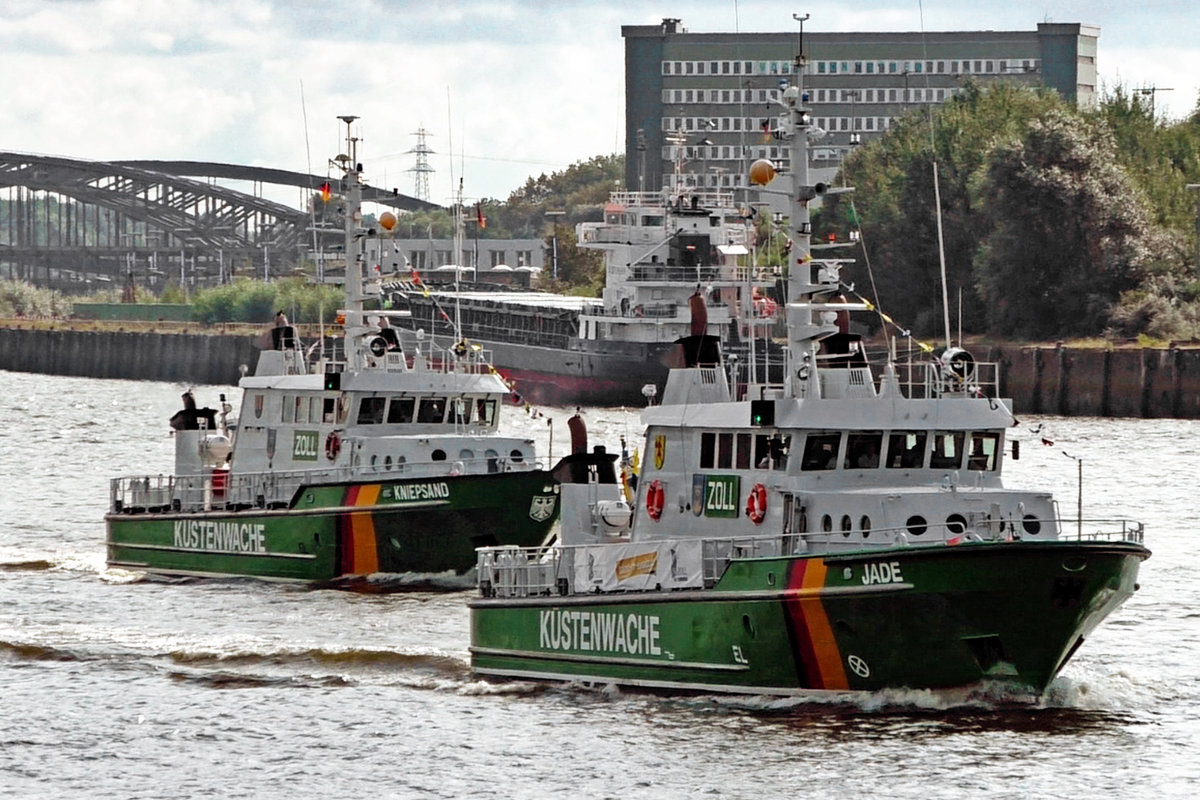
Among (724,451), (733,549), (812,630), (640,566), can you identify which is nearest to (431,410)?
(724,451)

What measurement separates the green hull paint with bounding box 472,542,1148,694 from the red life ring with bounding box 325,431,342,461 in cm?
1377

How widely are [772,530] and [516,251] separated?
508 ft

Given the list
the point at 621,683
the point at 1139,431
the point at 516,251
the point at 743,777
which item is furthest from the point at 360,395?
the point at 516,251

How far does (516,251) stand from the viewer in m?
178

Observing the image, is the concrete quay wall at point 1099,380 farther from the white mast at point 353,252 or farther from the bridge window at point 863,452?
the bridge window at point 863,452

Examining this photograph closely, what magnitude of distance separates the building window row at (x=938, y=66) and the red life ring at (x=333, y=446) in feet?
412

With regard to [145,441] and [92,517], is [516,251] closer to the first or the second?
[145,441]

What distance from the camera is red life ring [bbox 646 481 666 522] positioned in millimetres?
25688

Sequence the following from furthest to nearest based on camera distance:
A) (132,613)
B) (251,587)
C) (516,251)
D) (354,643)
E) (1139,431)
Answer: (516,251) < (1139,431) < (251,587) < (132,613) < (354,643)

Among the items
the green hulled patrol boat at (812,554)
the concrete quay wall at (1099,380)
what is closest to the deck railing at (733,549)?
the green hulled patrol boat at (812,554)

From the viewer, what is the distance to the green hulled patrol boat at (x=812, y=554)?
Result: 868 inches

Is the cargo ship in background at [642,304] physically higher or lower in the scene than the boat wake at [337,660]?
higher

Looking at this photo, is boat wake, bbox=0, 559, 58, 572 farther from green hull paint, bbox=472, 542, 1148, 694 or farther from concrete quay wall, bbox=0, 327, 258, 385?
concrete quay wall, bbox=0, 327, 258, 385

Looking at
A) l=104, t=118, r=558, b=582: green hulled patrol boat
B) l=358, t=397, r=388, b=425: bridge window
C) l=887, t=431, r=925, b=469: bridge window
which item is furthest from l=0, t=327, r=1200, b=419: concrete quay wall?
l=887, t=431, r=925, b=469: bridge window
